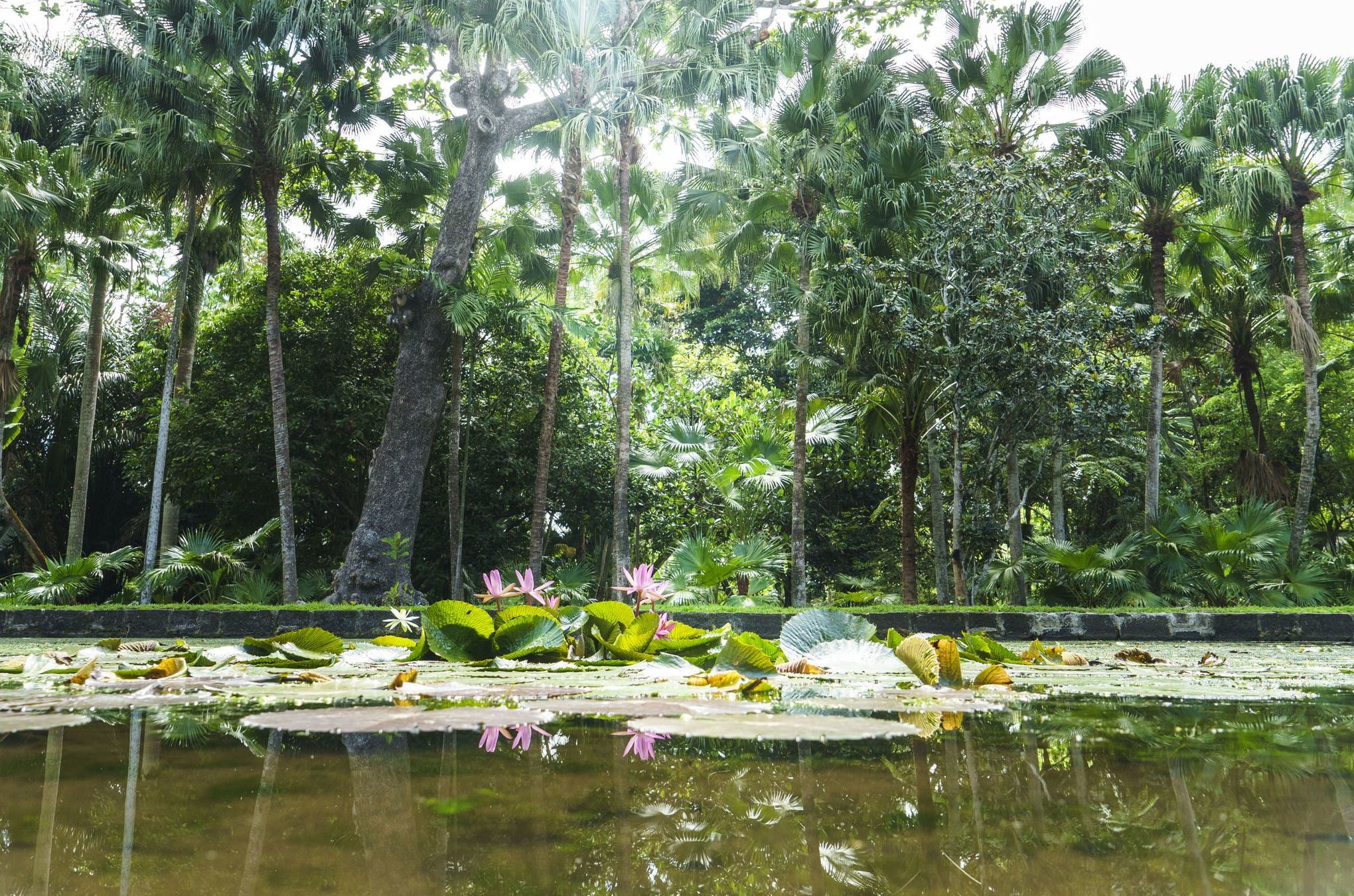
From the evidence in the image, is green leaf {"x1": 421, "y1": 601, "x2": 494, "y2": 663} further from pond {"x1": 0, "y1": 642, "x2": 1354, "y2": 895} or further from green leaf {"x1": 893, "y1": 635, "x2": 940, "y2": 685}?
green leaf {"x1": 893, "y1": 635, "x2": 940, "y2": 685}

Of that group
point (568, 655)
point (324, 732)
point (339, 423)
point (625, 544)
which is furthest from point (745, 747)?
point (339, 423)

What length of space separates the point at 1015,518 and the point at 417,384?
7085 mm

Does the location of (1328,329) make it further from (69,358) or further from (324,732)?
(69,358)

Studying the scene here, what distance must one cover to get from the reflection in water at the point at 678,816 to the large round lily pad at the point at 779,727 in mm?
63

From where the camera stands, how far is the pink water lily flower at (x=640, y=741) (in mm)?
1260

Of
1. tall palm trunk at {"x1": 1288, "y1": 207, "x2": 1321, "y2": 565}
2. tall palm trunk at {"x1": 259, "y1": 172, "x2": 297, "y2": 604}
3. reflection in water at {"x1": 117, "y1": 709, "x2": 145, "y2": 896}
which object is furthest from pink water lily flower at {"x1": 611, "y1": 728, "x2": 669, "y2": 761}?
tall palm trunk at {"x1": 1288, "y1": 207, "x2": 1321, "y2": 565}

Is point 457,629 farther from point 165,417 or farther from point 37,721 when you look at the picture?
point 165,417

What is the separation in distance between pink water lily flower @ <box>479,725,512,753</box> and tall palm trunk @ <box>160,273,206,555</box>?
1411 cm

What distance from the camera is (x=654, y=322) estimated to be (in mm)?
23375

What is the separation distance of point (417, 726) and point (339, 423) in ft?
39.3

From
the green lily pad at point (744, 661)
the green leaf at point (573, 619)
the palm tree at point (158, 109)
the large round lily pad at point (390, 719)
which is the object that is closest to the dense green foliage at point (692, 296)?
the palm tree at point (158, 109)

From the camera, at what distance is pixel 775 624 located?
682 centimetres

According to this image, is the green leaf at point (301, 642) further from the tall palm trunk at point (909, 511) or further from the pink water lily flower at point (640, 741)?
the tall palm trunk at point (909, 511)

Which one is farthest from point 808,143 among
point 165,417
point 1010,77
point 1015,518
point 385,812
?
point 385,812
